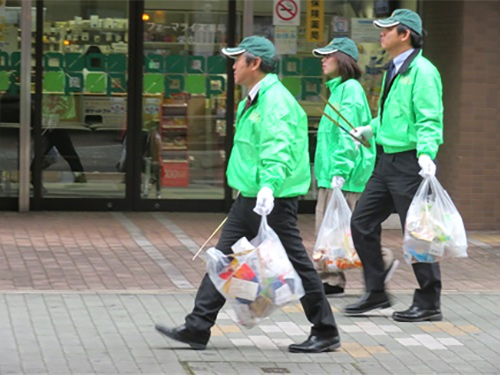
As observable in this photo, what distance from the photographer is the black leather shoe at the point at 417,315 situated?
777cm

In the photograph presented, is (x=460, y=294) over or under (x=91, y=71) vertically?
under

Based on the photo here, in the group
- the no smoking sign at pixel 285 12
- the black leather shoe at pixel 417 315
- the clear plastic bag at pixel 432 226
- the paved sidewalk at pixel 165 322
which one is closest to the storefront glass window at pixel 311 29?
the no smoking sign at pixel 285 12

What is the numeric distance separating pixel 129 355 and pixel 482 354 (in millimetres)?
2027

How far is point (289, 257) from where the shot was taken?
6.86 meters

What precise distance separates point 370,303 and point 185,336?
5.10 feet

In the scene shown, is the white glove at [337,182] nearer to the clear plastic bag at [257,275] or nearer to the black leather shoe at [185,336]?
the clear plastic bag at [257,275]

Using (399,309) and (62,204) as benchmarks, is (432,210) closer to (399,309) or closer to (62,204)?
(399,309)

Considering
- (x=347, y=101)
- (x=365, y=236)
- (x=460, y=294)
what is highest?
(x=347, y=101)

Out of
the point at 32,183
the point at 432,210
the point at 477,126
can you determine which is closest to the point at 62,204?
the point at 32,183

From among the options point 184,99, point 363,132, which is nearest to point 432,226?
point 363,132

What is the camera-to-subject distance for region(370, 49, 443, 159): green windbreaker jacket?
746cm

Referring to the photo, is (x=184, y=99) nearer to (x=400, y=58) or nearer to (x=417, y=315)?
(x=400, y=58)

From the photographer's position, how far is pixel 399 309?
8.20 meters

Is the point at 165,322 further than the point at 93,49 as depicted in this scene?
No
